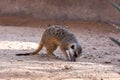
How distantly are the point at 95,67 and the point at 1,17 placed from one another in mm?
6330

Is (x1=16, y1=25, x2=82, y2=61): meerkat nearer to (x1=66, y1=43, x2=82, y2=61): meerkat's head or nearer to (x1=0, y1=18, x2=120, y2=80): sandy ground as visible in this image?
(x1=66, y1=43, x2=82, y2=61): meerkat's head

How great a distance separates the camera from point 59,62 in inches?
196

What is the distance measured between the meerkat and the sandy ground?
126mm

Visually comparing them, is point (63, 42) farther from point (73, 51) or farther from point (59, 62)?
point (59, 62)

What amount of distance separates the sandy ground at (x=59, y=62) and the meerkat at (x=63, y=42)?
5.0 inches

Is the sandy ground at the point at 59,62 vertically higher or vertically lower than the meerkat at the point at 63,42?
lower

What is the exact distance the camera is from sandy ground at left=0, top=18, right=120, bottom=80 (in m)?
4.02

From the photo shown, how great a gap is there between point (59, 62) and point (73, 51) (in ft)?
0.97

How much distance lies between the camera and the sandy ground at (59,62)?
13.2 feet

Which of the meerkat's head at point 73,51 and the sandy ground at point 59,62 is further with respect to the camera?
the meerkat's head at point 73,51

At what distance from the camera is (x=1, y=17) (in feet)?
34.3

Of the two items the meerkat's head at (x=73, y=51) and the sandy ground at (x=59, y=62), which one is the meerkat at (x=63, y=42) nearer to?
the meerkat's head at (x=73, y=51)

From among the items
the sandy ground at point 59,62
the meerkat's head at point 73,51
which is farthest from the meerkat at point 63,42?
the sandy ground at point 59,62

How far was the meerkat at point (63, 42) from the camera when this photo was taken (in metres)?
5.16
